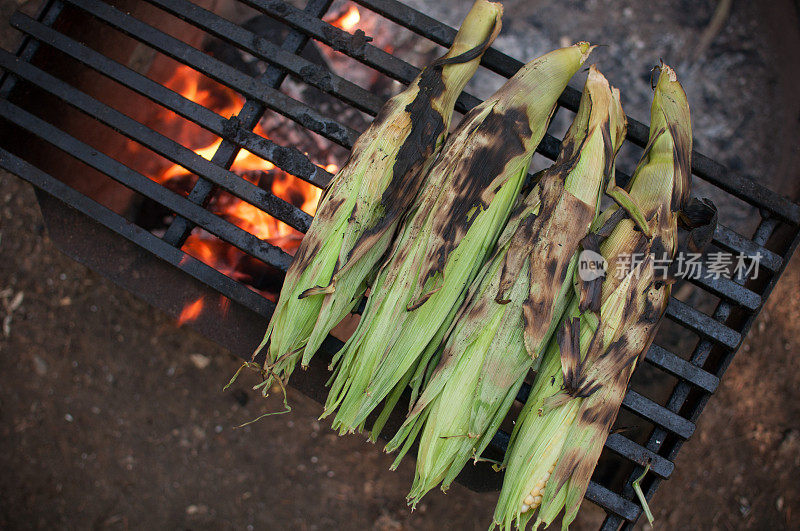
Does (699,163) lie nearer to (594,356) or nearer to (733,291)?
(733,291)

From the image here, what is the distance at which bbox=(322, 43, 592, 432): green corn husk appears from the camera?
1.25 m

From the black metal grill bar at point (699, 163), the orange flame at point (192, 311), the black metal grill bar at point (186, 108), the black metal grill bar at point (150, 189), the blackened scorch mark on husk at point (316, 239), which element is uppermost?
the black metal grill bar at point (699, 163)

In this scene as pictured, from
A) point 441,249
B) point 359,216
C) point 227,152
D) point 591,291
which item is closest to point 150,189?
point 227,152

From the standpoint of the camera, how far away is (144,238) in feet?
5.01

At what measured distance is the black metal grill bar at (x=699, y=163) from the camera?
1.49 metres

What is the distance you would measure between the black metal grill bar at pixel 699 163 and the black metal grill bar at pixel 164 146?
2.24 ft

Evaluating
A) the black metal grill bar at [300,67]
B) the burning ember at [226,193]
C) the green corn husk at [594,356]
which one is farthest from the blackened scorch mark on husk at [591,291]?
the burning ember at [226,193]

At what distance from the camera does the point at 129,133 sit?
5.13ft

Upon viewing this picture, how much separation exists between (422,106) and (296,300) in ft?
1.97

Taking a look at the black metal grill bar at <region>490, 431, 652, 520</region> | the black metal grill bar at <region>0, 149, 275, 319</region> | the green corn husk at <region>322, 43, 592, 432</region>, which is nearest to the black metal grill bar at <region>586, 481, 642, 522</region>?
the black metal grill bar at <region>490, 431, 652, 520</region>

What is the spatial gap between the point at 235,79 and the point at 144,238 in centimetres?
56

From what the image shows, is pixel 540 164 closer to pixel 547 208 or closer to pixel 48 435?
pixel 547 208

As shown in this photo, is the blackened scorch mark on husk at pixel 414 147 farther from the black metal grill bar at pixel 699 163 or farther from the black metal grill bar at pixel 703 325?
the black metal grill bar at pixel 703 325

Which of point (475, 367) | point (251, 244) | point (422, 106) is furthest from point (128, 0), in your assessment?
point (475, 367)
